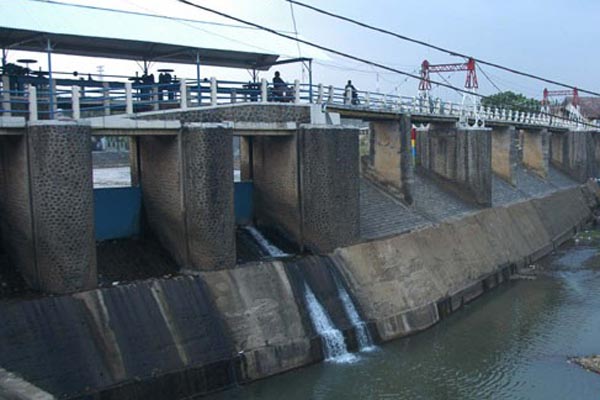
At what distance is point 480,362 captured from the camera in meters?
17.2

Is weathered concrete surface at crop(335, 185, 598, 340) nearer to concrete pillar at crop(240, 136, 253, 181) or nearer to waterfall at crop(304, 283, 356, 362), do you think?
waterfall at crop(304, 283, 356, 362)

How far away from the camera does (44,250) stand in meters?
14.6

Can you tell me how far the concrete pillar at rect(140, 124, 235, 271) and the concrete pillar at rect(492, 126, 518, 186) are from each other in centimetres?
2582

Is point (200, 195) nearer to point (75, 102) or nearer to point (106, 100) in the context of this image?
point (106, 100)

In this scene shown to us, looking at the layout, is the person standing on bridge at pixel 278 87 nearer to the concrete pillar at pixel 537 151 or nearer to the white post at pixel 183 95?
the white post at pixel 183 95

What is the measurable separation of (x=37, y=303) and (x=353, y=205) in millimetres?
10337

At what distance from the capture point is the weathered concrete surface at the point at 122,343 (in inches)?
519

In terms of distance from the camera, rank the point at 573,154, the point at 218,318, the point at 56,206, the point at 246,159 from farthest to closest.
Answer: the point at 573,154, the point at 246,159, the point at 218,318, the point at 56,206

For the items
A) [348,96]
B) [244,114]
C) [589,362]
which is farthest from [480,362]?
[348,96]

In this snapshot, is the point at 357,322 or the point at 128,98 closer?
the point at 128,98

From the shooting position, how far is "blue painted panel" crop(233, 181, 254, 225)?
21438mm

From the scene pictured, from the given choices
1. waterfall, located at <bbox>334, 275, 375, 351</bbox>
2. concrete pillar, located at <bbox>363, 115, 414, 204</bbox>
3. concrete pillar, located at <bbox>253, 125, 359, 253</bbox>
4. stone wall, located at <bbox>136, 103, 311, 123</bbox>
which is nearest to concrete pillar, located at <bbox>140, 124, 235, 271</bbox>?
stone wall, located at <bbox>136, 103, 311, 123</bbox>

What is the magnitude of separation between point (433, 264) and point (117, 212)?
1032 centimetres

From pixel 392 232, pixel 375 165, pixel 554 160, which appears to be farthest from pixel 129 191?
pixel 554 160
